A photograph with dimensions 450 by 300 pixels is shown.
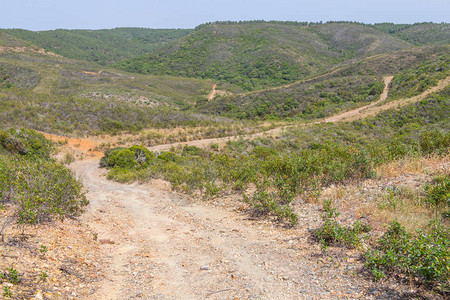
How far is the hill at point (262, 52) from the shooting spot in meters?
85.7

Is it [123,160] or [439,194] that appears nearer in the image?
[439,194]

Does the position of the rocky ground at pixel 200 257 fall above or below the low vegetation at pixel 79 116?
below

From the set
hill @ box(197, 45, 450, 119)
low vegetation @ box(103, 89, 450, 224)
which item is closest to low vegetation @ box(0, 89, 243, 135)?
low vegetation @ box(103, 89, 450, 224)

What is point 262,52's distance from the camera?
3706 inches

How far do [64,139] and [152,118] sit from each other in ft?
32.8

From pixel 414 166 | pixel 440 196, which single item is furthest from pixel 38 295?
pixel 414 166

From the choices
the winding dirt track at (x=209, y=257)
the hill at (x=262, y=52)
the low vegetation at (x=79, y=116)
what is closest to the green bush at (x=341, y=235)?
the winding dirt track at (x=209, y=257)

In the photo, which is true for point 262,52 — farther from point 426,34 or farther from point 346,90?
point 426,34

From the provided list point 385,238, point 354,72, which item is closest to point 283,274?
point 385,238

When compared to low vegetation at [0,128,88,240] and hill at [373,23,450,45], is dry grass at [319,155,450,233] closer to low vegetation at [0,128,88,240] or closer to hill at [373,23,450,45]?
low vegetation at [0,128,88,240]

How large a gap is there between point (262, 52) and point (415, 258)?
97534 mm

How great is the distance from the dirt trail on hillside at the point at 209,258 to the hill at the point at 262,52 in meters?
73.9

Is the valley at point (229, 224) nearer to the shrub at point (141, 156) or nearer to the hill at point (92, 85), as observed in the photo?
the shrub at point (141, 156)

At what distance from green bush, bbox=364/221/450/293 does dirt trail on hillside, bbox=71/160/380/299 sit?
30 centimetres
